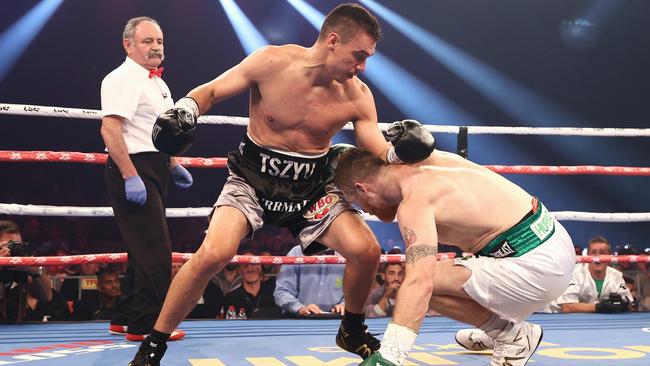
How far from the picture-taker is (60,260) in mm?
2828

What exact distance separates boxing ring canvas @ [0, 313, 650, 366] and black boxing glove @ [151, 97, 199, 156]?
71 cm

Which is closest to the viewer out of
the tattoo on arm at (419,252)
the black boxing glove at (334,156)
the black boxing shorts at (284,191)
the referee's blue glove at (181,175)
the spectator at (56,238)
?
the tattoo on arm at (419,252)

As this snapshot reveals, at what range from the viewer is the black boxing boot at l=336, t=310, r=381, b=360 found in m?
2.12

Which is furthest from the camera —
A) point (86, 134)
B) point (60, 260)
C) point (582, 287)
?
point (86, 134)

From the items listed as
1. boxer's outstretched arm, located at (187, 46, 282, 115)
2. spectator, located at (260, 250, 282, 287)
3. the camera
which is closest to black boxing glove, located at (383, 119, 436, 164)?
boxer's outstretched arm, located at (187, 46, 282, 115)

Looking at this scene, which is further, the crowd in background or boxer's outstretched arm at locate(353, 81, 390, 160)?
the crowd in background

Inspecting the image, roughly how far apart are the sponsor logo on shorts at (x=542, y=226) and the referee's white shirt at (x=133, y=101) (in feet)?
4.99

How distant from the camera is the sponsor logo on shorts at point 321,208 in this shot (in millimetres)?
2133

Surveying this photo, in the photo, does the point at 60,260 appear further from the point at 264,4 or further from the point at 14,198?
the point at 264,4

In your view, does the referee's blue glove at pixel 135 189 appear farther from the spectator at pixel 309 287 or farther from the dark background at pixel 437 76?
the dark background at pixel 437 76

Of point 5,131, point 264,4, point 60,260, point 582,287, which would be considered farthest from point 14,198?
point 582,287

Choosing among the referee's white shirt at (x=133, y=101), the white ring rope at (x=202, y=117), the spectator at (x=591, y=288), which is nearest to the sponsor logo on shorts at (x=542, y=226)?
the white ring rope at (x=202, y=117)

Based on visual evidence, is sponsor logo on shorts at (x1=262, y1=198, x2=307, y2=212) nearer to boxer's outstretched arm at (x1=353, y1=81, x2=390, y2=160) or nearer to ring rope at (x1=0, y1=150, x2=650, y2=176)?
boxer's outstretched arm at (x1=353, y1=81, x2=390, y2=160)

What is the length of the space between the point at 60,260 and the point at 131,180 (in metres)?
0.58
